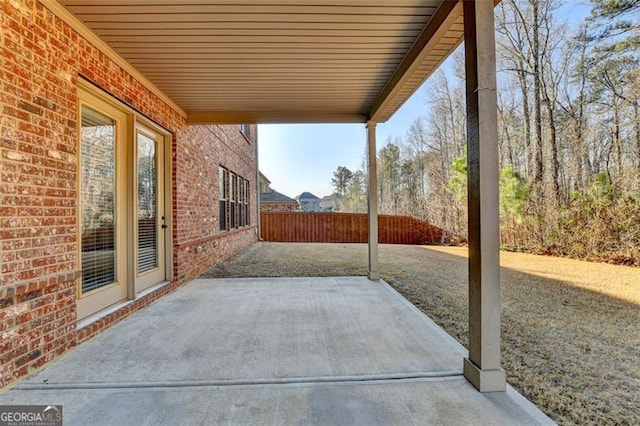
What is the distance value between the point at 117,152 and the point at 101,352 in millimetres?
2205

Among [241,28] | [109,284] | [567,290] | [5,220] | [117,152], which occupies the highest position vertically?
[241,28]

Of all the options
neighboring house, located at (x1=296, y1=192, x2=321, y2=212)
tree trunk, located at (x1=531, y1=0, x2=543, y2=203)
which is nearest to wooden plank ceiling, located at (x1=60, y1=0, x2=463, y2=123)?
tree trunk, located at (x1=531, y1=0, x2=543, y2=203)

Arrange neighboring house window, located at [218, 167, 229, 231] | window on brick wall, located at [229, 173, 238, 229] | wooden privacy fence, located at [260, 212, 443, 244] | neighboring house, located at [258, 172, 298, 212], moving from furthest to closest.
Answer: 1. neighboring house, located at [258, 172, 298, 212]
2. wooden privacy fence, located at [260, 212, 443, 244]
3. window on brick wall, located at [229, 173, 238, 229]
4. neighboring house window, located at [218, 167, 229, 231]

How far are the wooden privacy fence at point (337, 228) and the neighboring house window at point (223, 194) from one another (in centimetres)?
691

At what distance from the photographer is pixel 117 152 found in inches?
151

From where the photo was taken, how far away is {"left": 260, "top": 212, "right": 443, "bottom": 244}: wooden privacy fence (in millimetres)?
15586

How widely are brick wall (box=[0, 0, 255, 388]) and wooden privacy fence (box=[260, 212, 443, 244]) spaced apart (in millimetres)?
12264

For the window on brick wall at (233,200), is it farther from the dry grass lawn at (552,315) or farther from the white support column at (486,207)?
the white support column at (486,207)

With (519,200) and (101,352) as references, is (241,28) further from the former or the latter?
(519,200)

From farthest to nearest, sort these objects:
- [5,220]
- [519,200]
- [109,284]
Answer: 1. [519,200]
2. [109,284]
3. [5,220]

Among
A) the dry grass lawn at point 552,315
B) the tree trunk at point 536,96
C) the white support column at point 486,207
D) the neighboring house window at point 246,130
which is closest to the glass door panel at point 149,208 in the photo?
the dry grass lawn at point 552,315

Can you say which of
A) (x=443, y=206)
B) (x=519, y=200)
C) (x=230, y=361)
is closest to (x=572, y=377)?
(x=230, y=361)

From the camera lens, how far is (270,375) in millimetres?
2395

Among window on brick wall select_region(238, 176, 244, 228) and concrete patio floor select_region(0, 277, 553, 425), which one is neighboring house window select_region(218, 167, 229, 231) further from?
concrete patio floor select_region(0, 277, 553, 425)
